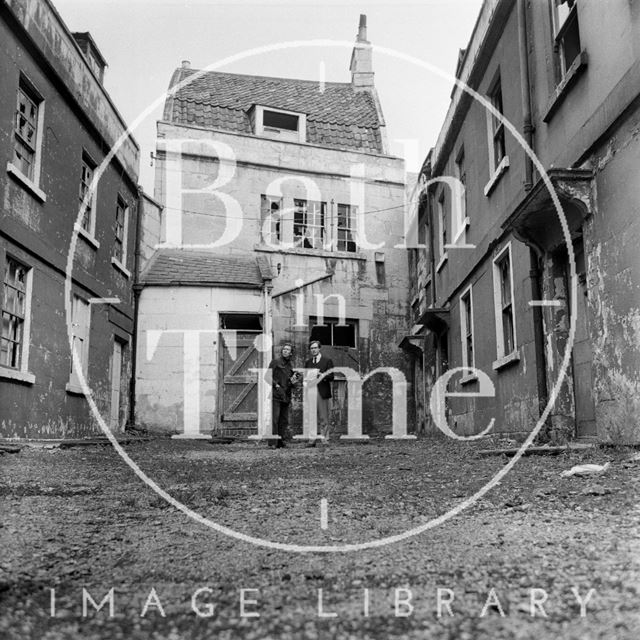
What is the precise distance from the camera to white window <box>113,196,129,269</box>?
46.5ft

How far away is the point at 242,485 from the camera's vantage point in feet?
15.8

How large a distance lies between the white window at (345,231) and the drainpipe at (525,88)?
9625 mm

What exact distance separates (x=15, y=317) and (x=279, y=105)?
12229mm

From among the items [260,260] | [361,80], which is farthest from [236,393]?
[361,80]

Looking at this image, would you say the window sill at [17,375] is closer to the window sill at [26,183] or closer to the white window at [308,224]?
the window sill at [26,183]

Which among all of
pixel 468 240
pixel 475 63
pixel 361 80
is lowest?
pixel 468 240

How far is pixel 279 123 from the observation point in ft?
62.8

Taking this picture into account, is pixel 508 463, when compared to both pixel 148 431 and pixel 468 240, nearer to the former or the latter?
pixel 468 240

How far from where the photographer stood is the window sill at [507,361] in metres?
8.73

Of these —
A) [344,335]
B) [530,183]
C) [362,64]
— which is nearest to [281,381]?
[530,183]

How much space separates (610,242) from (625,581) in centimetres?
453

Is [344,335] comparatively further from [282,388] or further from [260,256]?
[282,388]

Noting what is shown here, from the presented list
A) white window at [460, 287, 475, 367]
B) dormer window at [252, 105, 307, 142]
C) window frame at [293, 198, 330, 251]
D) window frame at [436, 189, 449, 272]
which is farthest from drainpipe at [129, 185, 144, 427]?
white window at [460, 287, 475, 367]

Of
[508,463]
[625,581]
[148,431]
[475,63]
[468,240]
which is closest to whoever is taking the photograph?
[625,581]
